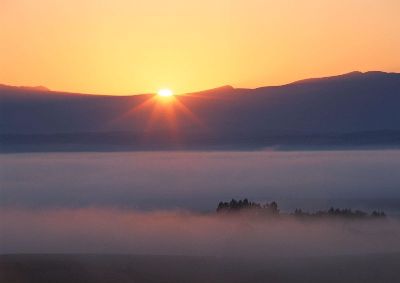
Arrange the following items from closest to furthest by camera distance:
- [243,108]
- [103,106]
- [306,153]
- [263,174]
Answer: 1. [263,174]
2. [306,153]
3. [103,106]
4. [243,108]

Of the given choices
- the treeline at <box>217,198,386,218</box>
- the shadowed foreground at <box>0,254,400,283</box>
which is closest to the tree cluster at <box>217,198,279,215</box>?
the treeline at <box>217,198,386,218</box>

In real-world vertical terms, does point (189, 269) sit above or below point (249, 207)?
below

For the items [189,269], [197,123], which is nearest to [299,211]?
[189,269]

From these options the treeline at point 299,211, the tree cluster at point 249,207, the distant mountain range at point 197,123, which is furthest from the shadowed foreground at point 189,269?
the distant mountain range at point 197,123

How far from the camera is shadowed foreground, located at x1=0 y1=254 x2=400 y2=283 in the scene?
65.7 ft

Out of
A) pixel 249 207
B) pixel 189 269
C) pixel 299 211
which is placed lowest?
pixel 189 269

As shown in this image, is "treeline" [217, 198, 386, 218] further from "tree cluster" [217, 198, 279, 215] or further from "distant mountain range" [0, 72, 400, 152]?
"distant mountain range" [0, 72, 400, 152]

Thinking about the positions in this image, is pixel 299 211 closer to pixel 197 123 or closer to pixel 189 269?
pixel 189 269

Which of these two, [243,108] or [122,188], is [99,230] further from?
[243,108]

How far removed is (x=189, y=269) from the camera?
2156cm

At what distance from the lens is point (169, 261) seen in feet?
74.5

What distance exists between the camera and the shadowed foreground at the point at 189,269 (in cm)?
2002

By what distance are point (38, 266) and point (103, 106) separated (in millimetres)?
124750

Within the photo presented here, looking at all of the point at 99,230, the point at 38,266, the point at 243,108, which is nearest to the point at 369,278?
the point at 38,266
